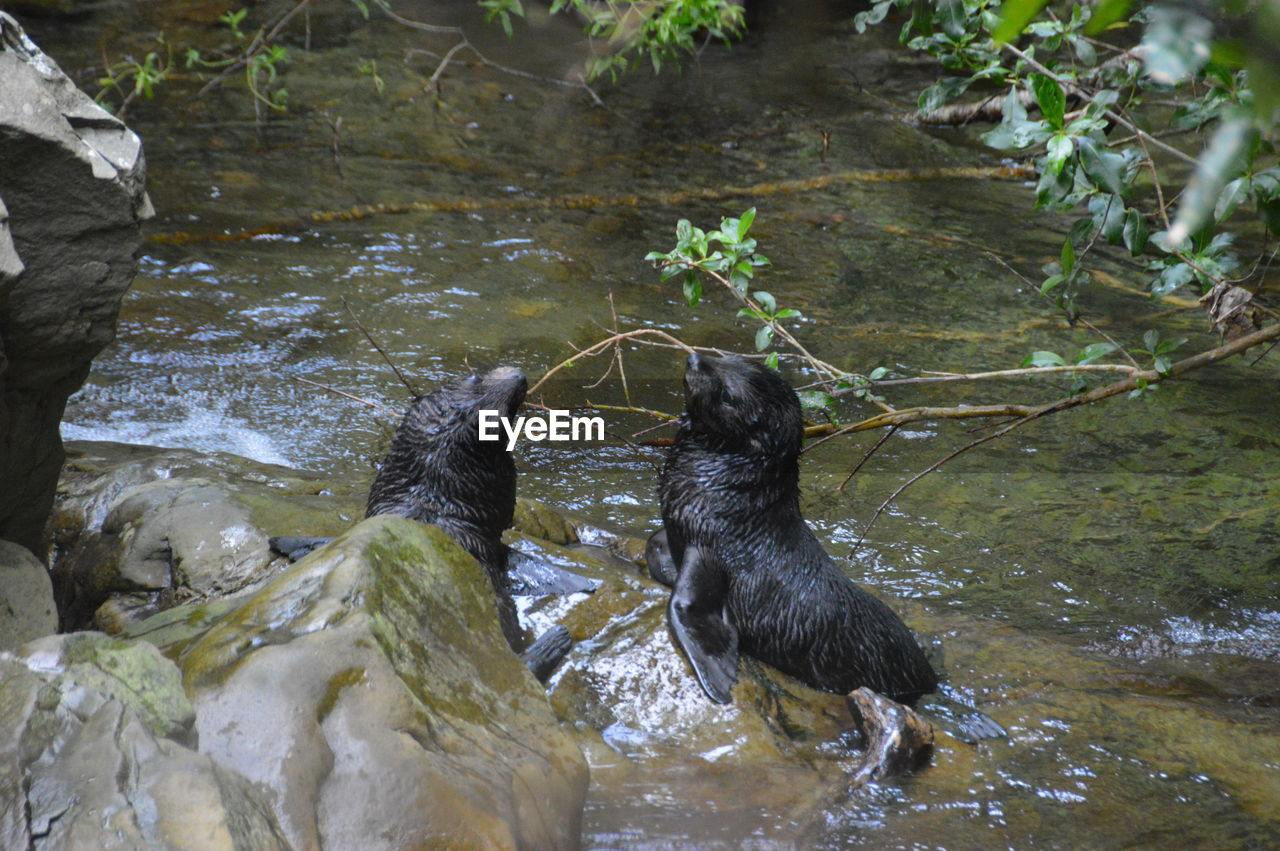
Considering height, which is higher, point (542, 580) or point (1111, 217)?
point (1111, 217)

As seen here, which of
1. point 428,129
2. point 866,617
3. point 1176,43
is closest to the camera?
point 1176,43

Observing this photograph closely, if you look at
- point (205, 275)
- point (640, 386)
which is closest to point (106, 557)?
point (640, 386)

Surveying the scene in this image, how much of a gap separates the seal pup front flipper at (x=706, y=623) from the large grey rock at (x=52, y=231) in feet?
7.82

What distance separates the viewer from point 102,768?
215 cm

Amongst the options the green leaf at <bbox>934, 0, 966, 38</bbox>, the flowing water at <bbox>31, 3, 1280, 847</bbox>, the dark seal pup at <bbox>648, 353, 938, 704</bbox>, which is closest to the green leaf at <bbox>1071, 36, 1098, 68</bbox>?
the green leaf at <bbox>934, 0, 966, 38</bbox>

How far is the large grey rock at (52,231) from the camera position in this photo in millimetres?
3562

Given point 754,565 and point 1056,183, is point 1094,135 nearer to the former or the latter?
point 1056,183

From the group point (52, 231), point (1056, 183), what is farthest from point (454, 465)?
point (1056, 183)

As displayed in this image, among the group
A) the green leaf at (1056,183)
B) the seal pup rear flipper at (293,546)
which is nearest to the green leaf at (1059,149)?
the green leaf at (1056,183)

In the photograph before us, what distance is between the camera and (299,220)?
1002cm

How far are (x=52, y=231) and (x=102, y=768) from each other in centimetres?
228

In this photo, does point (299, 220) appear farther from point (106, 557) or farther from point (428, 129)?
point (106, 557)

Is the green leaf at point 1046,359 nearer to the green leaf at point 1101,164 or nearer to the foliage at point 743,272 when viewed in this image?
the foliage at point 743,272

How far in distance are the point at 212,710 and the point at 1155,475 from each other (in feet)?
20.0
